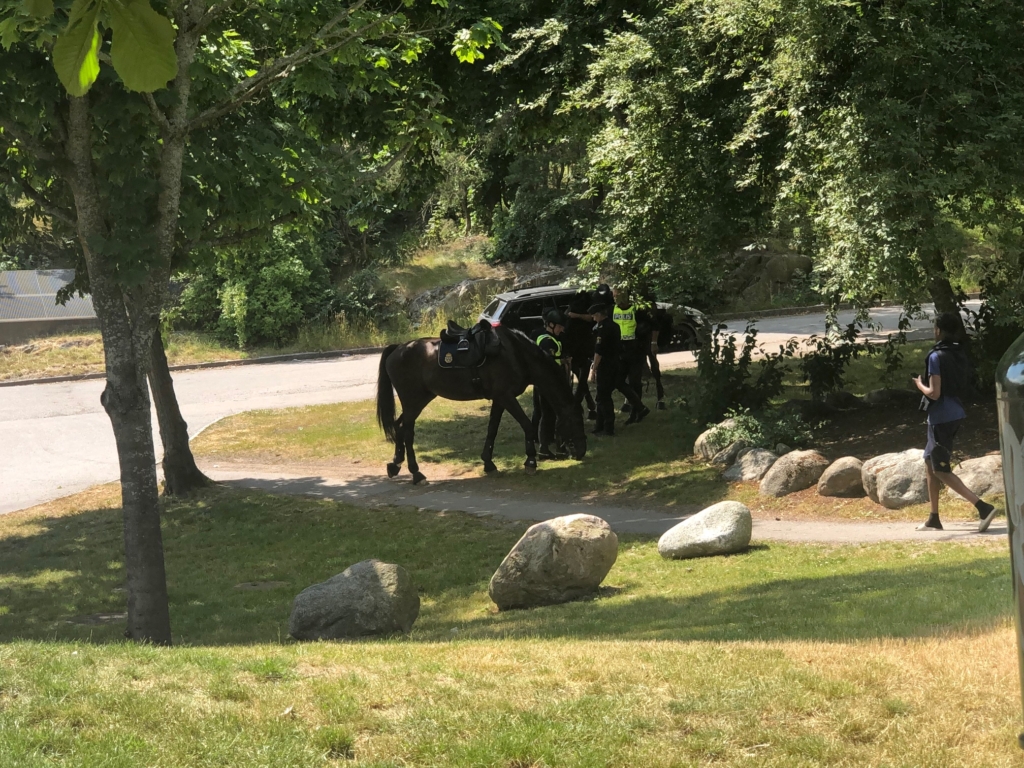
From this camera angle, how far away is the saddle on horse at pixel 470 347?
16.5 meters

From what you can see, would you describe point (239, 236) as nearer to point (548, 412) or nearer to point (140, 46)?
point (548, 412)

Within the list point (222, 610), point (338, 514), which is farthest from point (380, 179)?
point (222, 610)

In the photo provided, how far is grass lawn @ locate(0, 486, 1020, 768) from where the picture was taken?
4.96 meters

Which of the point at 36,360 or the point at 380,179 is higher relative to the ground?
the point at 380,179

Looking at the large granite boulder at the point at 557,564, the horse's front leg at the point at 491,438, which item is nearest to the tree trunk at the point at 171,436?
the horse's front leg at the point at 491,438

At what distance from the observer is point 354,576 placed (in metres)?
9.84

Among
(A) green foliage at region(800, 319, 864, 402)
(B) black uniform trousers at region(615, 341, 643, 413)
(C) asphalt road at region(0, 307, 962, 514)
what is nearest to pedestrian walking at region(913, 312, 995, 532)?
(A) green foliage at region(800, 319, 864, 402)

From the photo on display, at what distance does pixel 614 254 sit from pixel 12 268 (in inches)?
1172

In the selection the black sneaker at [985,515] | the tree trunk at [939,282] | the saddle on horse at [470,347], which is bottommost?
the black sneaker at [985,515]

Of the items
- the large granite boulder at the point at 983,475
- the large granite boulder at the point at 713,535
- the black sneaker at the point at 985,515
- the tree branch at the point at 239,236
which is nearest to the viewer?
the tree branch at the point at 239,236

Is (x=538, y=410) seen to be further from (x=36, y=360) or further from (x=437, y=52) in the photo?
(x=36, y=360)

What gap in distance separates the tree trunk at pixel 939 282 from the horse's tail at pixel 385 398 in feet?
24.4

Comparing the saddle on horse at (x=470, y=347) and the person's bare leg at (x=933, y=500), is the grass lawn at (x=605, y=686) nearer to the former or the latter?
the person's bare leg at (x=933, y=500)

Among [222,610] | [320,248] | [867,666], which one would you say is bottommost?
[222,610]
